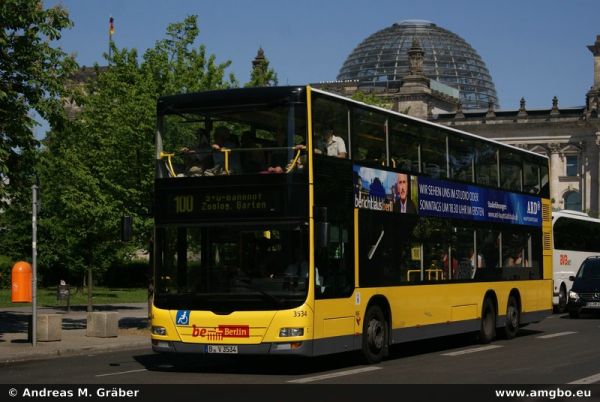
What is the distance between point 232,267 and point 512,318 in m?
10.6

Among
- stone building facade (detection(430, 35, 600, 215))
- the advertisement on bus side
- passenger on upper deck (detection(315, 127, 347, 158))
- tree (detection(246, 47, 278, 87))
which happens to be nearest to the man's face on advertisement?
the advertisement on bus side

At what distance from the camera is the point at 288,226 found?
17.6 metres

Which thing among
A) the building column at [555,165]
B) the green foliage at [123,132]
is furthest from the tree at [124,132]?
the building column at [555,165]

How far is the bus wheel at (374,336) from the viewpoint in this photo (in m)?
A: 19.4

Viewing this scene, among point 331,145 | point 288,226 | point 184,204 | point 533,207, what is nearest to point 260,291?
point 288,226

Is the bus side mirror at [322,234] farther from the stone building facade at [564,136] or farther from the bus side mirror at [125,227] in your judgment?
the stone building facade at [564,136]

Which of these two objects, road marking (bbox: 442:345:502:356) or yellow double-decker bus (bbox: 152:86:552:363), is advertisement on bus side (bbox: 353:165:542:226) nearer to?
yellow double-decker bus (bbox: 152:86:552:363)

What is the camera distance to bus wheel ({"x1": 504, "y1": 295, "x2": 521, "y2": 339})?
26.2 metres

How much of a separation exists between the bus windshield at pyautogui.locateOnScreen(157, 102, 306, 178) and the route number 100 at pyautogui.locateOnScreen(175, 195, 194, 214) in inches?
15.0

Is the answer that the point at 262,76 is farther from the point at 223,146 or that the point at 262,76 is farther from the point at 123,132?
the point at 223,146

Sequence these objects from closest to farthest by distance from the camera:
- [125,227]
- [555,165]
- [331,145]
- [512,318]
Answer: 1. [331,145]
2. [125,227]
3. [512,318]
4. [555,165]
